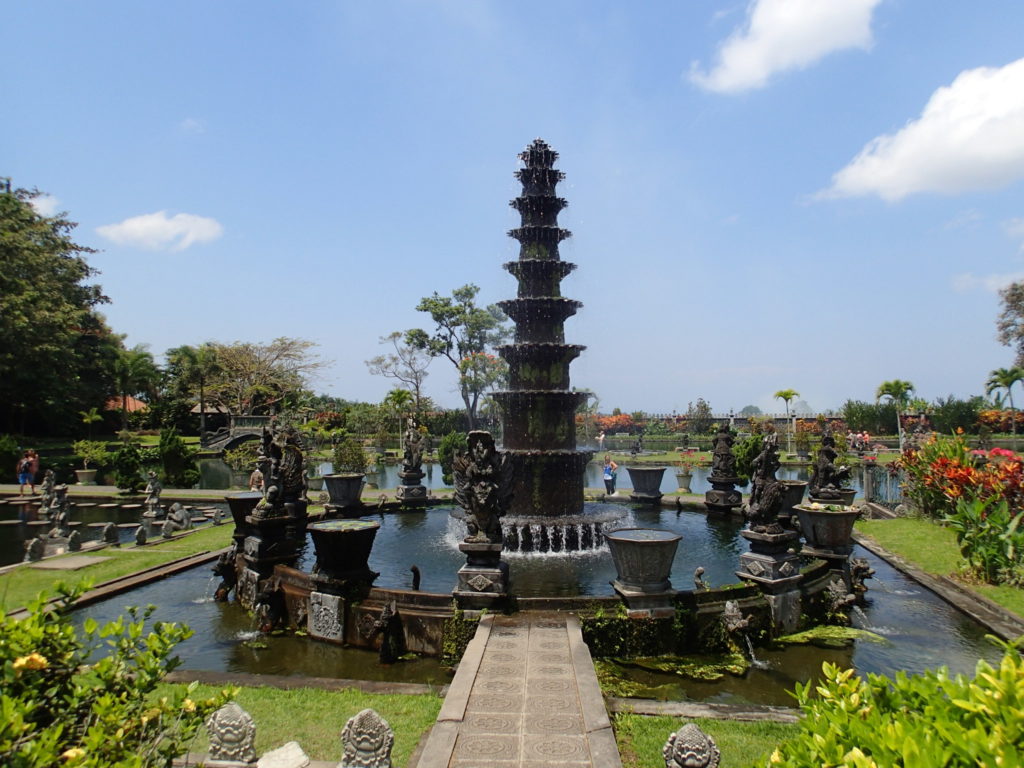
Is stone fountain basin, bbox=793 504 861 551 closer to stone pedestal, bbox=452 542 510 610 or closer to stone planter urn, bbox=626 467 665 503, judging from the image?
stone pedestal, bbox=452 542 510 610

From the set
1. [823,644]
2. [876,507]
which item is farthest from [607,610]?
[876,507]

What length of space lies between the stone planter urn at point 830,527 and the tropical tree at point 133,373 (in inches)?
2236

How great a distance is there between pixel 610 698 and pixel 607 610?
1870mm

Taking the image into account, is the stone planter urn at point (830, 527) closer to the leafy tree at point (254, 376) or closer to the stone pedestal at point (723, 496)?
the stone pedestal at point (723, 496)

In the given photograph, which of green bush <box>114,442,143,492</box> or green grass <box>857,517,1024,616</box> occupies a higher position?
green bush <box>114,442,143,492</box>

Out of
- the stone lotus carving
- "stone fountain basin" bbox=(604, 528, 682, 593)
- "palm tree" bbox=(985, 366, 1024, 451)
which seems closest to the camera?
the stone lotus carving

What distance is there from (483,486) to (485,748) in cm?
464

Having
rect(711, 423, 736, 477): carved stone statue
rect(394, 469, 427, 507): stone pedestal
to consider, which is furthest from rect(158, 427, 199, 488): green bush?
rect(711, 423, 736, 477): carved stone statue

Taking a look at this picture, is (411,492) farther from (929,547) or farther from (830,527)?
(929,547)

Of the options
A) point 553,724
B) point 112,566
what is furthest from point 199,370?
point 553,724

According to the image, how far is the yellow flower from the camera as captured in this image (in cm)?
288

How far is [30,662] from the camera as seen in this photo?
9.61 feet

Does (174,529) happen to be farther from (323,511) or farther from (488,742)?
(488,742)

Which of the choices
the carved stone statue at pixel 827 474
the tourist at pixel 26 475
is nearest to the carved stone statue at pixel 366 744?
the carved stone statue at pixel 827 474
